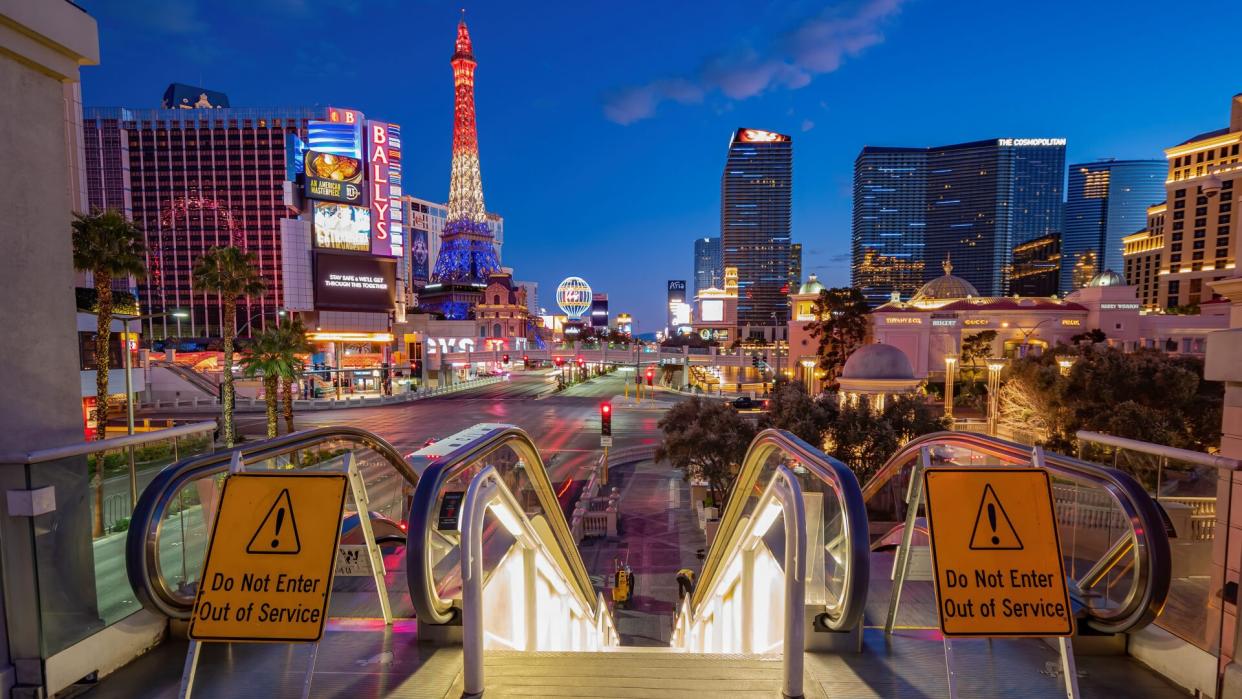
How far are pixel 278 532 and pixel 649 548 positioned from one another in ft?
49.4

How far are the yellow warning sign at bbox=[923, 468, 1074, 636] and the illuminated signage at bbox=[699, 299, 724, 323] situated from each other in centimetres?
8455

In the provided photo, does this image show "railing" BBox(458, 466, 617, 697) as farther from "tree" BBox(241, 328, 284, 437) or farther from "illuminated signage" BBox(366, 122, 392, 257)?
"illuminated signage" BBox(366, 122, 392, 257)

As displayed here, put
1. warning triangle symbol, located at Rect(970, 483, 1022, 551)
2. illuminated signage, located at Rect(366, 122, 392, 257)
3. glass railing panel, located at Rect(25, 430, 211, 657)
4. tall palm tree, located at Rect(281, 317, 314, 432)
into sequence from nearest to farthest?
warning triangle symbol, located at Rect(970, 483, 1022, 551)
glass railing panel, located at Rect(25, 430, 211, 657)
tall palm tree, located at Rect(281, 317, 314, 432)
illuminated signage, located at Rect(366, 122, 392, 257)

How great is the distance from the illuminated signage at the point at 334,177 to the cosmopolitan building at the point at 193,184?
45.4m

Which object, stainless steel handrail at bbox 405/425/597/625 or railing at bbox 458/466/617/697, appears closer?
railing at bbox 458/466/617/697

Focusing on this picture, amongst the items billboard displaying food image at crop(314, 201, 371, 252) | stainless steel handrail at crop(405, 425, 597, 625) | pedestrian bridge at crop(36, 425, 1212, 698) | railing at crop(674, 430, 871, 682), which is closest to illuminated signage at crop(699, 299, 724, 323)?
billboard displaying food image at crop(314, 201, 371, 252)

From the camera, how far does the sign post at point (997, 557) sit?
281cm

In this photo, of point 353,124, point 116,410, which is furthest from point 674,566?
point 353,124

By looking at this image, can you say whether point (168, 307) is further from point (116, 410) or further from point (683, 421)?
→ point (683, 421)

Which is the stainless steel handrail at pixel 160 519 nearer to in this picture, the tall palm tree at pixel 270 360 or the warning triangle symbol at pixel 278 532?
the warning triangle symbol at pixel 278 532

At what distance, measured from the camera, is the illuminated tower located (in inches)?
4242

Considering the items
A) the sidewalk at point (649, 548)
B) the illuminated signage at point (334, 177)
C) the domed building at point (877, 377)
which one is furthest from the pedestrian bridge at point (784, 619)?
the illuminated signage at point (334, 177)

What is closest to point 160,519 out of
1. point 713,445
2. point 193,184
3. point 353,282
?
point 713,445

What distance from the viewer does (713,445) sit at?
1972cm
